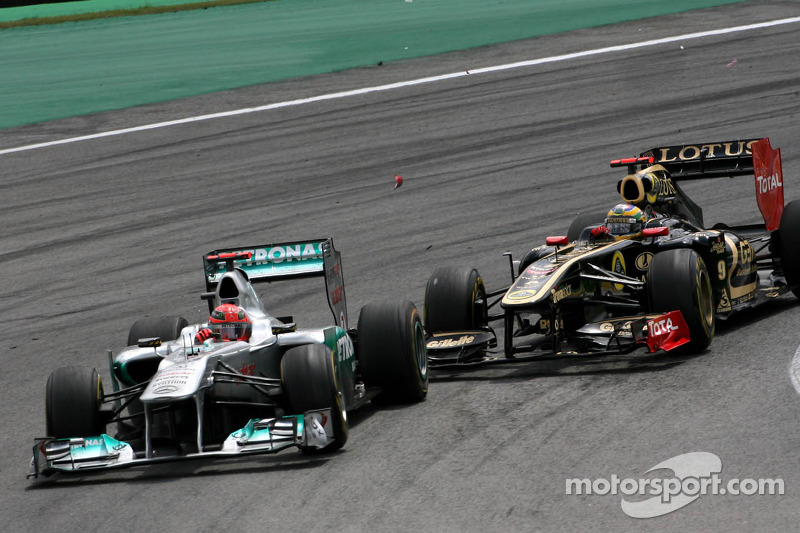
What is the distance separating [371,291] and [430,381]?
370 cm

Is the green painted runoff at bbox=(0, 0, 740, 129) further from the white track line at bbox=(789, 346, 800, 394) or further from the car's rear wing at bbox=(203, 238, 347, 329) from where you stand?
the white track line at bbox=(789, 346, 800, 394)

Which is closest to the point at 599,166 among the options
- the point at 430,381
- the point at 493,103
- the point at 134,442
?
the point at 493,103

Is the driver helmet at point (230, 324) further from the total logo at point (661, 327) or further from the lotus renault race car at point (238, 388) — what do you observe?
the total logo at point (661, 327)

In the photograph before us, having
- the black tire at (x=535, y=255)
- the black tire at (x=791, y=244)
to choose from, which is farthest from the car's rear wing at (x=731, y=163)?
the black tire at (x=535, y=255)

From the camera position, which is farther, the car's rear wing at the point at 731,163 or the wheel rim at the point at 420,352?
the car's rear wing at the point at 731,163

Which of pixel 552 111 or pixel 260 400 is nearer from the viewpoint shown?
pixel 260 400

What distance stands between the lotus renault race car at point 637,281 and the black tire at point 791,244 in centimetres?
1

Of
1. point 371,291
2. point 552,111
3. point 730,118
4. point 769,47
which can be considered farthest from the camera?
point 769,47

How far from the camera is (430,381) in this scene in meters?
10.7

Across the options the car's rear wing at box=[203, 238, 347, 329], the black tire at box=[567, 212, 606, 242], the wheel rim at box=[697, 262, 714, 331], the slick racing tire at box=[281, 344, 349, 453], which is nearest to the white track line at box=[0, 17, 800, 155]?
the black tire at box=[567, 212, 606, 242]

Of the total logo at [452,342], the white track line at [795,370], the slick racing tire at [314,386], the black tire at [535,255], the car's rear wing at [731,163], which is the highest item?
the car's rear wing at [731,163]

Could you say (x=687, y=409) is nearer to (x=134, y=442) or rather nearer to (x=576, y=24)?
(x=134, y=442)

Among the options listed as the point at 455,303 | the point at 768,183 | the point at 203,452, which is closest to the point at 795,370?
the point at 455,303

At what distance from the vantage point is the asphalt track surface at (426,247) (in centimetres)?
765
